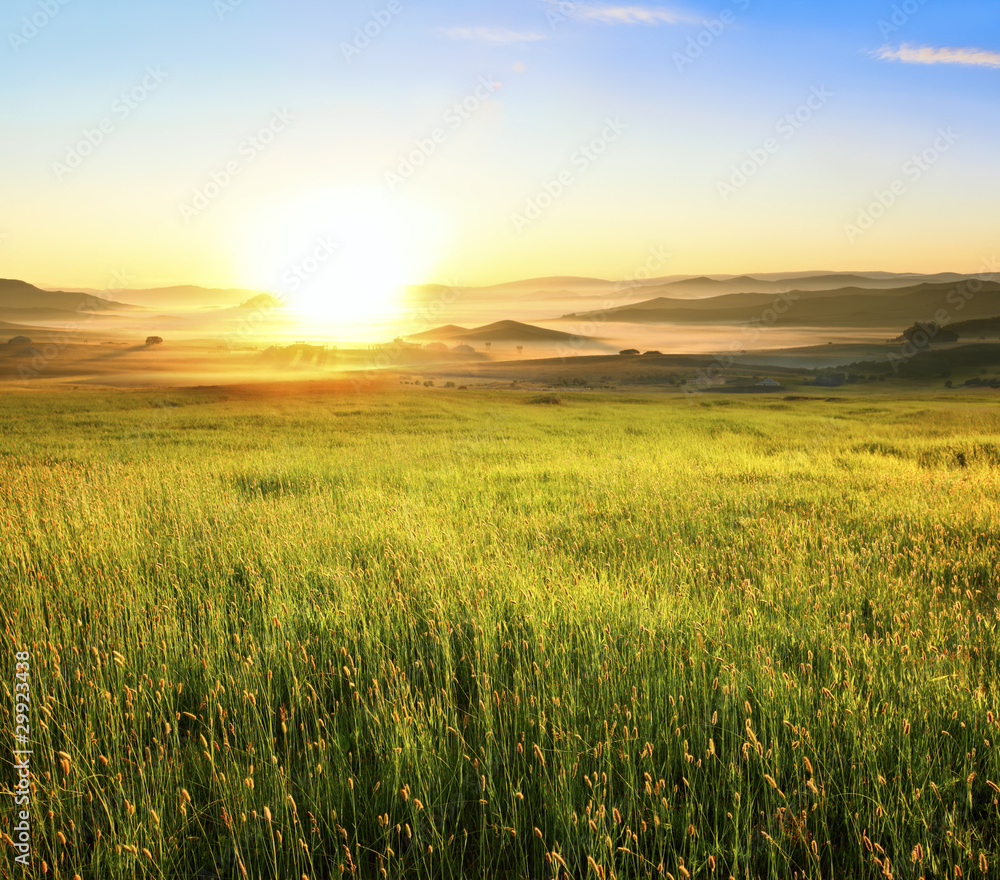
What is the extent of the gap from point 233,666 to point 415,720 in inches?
69.1

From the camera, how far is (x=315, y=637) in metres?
4.93

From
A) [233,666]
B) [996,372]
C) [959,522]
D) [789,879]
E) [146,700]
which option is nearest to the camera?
[789,879]

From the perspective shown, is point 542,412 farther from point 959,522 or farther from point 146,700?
point 146,700

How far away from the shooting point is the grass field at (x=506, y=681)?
2.86m

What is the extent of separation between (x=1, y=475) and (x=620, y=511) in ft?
44.2

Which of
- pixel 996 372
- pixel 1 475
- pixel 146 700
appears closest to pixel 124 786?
pixel 146 700

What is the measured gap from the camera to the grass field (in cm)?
286

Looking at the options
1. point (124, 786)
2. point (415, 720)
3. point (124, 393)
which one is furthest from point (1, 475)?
point (124, 393)

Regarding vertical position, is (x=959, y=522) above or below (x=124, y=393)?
below

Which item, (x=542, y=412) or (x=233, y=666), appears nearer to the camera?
(x=233, y=666)

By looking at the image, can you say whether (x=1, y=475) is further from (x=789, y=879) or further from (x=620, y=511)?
(x=789, y=879)

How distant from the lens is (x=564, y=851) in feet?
9.29

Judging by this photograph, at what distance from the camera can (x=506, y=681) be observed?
4250 mm

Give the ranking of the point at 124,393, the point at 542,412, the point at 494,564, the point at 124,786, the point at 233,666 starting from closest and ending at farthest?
the point at 124,786, the point at 233,666, the point at 494,564, the point at 542,412, the point at 124,393
